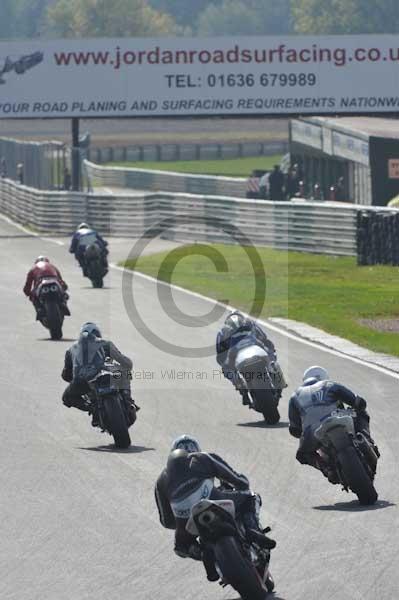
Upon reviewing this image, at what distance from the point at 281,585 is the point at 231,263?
2983 centimetres

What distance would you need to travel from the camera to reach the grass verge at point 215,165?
88713mm

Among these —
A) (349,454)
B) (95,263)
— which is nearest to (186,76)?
(95,263)

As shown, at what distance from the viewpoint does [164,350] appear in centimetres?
2355

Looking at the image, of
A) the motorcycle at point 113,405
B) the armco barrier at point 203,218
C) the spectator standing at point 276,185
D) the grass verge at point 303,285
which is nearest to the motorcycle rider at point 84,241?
the grass verge at point 303,285

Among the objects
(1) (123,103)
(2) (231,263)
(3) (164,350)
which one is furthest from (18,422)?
(1) (123,103)

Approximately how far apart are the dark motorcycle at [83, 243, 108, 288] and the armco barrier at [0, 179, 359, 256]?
27.4ft

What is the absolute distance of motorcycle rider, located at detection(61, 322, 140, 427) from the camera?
15534mm

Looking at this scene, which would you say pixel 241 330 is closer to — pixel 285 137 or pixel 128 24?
pixel 285 137

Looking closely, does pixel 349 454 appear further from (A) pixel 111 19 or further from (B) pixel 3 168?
(A) pixel 111 19

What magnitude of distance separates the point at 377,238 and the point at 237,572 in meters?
27.6

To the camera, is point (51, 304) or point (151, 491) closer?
point (151, 491)

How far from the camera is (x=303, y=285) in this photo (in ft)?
109

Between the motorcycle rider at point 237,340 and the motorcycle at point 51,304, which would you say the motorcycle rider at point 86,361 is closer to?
the motorcycle rider at point 237,340

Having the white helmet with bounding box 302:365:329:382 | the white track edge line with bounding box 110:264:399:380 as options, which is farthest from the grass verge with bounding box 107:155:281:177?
the white helmet with bounding box 302:365:329:382
